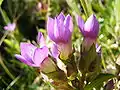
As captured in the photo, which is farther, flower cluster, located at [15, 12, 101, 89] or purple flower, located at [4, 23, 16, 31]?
purple flower, located at [4, 23, 16, 31]

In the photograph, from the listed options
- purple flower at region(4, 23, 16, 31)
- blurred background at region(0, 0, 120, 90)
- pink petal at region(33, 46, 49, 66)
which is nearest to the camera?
pink petal at region(33, 46, 49, 66)

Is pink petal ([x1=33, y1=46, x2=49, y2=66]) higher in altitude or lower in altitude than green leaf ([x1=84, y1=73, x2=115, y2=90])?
higher

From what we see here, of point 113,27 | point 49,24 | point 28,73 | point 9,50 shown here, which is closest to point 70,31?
point 49,24

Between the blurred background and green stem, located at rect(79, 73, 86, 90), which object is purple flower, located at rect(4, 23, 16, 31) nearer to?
the blurred background

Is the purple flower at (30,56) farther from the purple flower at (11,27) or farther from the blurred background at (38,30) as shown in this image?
the purple flower at (11,27)

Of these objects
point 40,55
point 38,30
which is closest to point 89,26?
point 40,55

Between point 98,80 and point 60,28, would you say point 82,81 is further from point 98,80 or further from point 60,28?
point 60,28

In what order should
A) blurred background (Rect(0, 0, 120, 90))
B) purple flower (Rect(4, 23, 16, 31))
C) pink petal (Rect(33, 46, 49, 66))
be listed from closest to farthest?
pink petal (Rect(33, 46, 49, 66))
blurred background (Rect(0, 0, 120, 90))
purple flower (Rect(4, 23, 16, 31))

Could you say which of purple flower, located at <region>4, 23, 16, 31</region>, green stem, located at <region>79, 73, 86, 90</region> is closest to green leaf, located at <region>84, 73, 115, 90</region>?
green stem, located at <region>79, 73, 86, 90</region>
